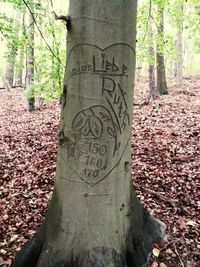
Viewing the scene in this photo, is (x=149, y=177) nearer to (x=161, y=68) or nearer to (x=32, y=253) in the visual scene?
(x=32, y=253)

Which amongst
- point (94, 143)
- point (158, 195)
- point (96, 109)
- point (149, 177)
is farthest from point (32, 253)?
point (149, 177)

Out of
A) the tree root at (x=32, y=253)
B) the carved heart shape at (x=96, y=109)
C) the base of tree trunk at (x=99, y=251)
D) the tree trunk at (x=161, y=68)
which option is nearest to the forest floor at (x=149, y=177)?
the base of tree trunk at (x=99, y=251)

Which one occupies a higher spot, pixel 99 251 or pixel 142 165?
pixel 142 165

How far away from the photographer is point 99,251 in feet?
7.73

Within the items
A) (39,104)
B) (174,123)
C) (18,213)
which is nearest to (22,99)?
(39,104)

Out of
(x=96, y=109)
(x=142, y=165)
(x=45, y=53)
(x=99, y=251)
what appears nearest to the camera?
(x=96, y=109)

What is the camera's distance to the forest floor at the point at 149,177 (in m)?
3.14

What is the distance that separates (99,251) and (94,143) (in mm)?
908

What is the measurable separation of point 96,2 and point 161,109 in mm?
7636

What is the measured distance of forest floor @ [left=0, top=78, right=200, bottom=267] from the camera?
3.14 m

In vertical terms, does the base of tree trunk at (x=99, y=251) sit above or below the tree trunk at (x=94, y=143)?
below

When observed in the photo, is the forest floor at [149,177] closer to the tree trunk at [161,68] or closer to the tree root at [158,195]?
the tree root at [158,195]

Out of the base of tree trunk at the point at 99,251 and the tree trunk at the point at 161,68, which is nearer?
the base of tree trunk at the point at 99,251

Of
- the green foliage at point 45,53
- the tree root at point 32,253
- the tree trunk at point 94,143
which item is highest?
the green foliage at point 45,53
